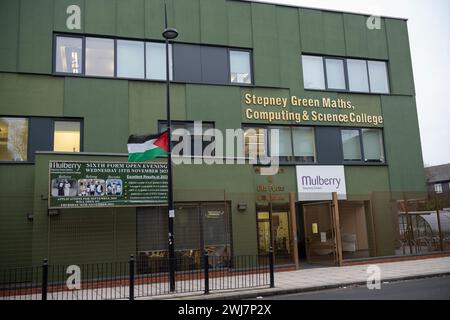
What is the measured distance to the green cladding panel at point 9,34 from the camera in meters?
17.9

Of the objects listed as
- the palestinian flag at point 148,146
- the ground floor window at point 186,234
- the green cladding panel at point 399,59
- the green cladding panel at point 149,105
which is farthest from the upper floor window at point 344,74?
the palestinian flag at point 148,146

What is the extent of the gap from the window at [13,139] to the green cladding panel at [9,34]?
6.60 feet

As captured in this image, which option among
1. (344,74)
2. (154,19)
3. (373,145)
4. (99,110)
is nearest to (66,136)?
(99,110)

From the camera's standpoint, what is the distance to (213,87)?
20359mm

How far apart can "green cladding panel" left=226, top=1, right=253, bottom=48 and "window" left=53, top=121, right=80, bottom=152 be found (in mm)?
7850

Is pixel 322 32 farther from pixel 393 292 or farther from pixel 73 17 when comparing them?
pixel 393 292

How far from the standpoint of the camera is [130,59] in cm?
1966

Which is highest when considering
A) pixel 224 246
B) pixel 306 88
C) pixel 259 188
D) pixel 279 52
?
pixel 279 52

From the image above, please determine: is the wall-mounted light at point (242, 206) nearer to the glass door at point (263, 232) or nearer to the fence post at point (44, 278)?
the glass door at point (263, 232)

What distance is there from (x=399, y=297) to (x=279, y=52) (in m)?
13.2

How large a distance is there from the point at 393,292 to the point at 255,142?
9.57m

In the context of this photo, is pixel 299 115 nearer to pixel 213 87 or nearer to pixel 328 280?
pixel 213 87

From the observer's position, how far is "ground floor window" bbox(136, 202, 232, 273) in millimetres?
17453

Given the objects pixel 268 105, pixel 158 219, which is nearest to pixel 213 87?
pixel 268 105
